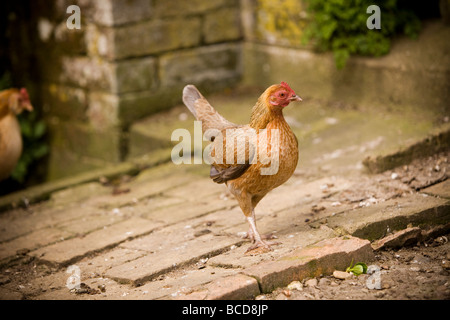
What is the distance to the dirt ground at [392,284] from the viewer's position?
3244mm

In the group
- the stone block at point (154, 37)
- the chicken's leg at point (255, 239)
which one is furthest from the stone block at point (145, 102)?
the chicken's leg at point (255, 239)

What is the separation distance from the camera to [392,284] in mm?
3348

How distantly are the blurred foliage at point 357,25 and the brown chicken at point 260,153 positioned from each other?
8.08 ft

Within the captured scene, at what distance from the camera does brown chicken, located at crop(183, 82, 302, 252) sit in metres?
3.69

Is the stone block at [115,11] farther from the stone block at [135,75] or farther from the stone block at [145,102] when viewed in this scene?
the stone block at [145,102]

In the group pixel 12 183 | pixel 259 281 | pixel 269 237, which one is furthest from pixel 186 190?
pixel 12 183

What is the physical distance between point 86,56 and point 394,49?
10.8ft

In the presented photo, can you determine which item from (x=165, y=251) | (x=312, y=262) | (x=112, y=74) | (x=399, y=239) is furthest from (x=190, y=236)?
(x=112, y=74)

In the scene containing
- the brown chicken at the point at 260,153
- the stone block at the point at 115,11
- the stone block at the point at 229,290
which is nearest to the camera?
the stone block at the point at 229,290

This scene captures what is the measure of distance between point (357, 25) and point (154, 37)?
2212 millimetres

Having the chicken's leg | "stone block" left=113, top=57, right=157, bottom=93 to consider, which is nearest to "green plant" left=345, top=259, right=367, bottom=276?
the chicken's leg

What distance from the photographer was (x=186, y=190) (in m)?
5.32

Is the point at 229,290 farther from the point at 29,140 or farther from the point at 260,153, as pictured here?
the point at 29,140

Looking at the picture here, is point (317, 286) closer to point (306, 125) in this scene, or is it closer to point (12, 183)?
point (306, 125)
